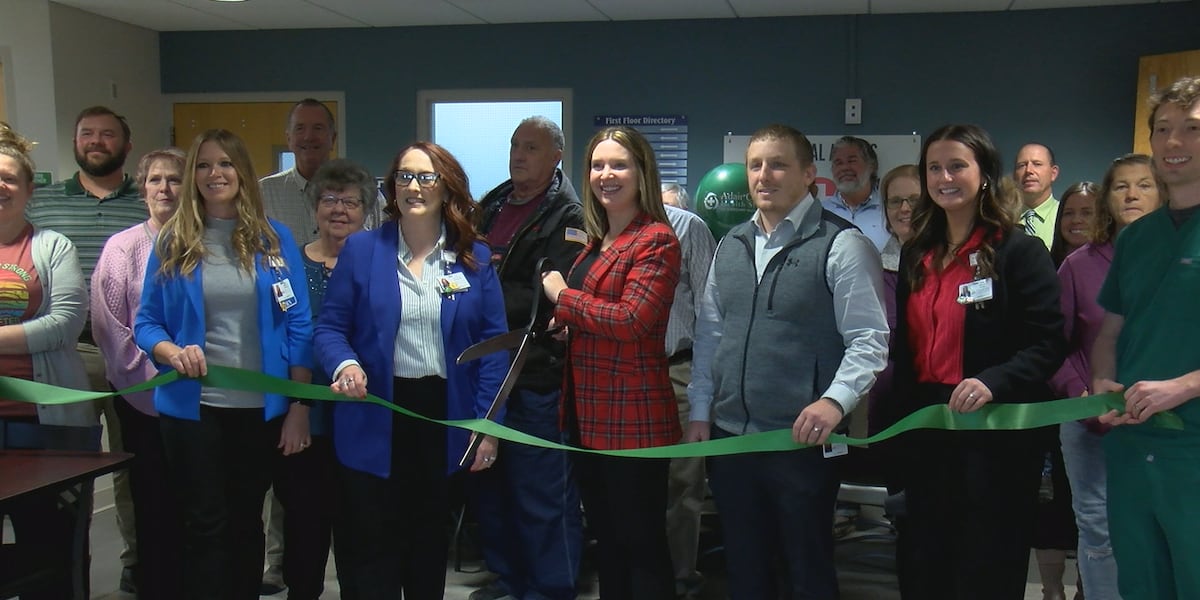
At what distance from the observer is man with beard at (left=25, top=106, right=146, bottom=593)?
10.8 feet

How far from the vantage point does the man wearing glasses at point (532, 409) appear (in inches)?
114

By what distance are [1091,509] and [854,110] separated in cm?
448

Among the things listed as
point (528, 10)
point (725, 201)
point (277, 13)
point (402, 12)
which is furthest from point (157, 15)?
point (725, 201)

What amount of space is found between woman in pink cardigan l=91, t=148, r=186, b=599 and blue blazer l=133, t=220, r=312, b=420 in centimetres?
33

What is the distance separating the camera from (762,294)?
2260mm

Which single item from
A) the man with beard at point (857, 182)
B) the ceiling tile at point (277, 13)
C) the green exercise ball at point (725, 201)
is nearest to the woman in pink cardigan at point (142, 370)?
the green exercise ball at point (725, 201)

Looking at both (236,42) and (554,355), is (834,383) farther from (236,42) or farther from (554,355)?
(236,42)

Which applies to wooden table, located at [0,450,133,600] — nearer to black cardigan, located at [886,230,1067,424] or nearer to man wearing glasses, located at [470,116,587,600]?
man wearing glasses, located at [470,116,587,600]

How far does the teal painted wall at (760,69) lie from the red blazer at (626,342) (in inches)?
183

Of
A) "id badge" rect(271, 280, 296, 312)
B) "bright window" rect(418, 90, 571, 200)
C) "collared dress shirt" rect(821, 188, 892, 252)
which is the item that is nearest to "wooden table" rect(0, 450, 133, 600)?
"id badge" rect(271, 280, 296, 312)

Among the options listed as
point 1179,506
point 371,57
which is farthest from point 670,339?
point 371,57

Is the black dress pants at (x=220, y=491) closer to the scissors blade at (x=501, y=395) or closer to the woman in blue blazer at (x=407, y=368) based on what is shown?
the woman in blue blazer at (x=407, y=368)

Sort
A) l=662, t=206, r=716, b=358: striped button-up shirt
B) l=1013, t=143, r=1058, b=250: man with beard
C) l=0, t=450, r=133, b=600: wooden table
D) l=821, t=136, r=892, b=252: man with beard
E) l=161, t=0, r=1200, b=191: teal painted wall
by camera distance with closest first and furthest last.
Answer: l=0, t=450, r=133, b=600: wooden table, l=662, t=206, r=716, b=358: striped button-up shirt, l=1013, t=143, r=1058, b=250: man with beard, l=821, t=136, r=892, b=252: man with beard, l=161, t=0, r=1200, b=191: teal painted wall

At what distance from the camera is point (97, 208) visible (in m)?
3.33
